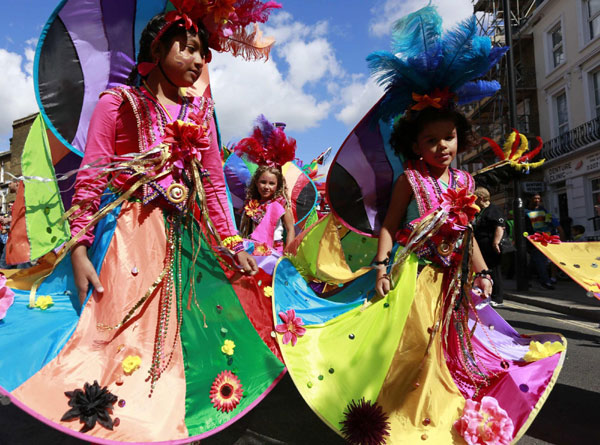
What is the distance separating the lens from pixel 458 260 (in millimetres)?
2166

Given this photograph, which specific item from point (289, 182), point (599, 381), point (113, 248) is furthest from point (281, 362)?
point (289, 182)

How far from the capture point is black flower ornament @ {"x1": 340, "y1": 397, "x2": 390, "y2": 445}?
1.74 meters

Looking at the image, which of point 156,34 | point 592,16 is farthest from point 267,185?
point 592,16

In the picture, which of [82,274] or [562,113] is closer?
[82,274]

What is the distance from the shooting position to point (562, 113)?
17.2 meters

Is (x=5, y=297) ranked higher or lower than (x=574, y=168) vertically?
lower

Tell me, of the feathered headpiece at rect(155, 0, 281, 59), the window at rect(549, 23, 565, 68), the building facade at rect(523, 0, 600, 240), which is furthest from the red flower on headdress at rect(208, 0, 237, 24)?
the window at rect(549, 23, 565, 68)

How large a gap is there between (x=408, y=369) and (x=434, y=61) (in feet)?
5.05

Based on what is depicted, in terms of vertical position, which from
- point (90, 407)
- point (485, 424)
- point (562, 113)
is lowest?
point (485, 424)

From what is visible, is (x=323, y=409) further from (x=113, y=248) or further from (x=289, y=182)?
(x=289, y=182)

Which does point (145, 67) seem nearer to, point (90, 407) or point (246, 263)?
point (246, 263)

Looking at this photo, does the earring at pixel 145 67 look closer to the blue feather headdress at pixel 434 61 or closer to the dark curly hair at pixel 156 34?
the dark curly hair at pixel 156 34

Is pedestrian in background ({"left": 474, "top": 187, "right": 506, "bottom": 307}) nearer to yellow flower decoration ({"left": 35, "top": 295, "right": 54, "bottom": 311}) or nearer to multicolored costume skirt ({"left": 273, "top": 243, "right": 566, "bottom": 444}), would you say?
multicolored costume skirt ({"left": 273, "top": 243, "right": 566, "bottom": 444})

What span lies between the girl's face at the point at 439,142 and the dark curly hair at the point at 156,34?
1.22 metres
